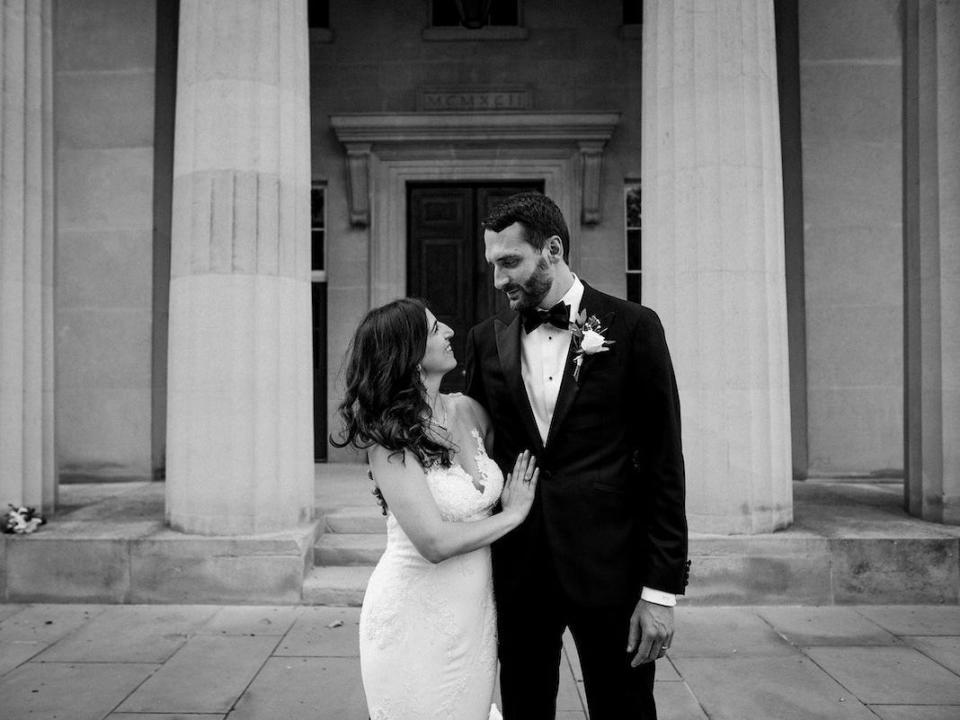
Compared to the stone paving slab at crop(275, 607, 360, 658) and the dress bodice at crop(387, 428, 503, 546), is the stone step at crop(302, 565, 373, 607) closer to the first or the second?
the stone paving slab at crop(275, 607, 360, 658)

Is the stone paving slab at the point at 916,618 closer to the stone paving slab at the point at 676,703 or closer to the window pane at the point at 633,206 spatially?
the stone paving slab at the point at 676,703

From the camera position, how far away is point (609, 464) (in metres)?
2.67

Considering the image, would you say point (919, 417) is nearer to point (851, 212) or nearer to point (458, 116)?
point (851, 212)

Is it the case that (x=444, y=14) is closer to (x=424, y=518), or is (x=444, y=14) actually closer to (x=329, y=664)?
(x=329, y=664)

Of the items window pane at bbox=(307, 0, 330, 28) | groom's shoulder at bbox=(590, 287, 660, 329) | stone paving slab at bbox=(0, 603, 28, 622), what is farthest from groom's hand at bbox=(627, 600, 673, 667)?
window pane at bbox=(307, 0, 330, 28)

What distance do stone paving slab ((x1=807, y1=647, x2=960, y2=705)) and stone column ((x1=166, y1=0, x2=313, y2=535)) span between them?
4.11 meters

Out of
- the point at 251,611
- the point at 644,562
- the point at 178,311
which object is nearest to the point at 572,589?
the point at 644,562

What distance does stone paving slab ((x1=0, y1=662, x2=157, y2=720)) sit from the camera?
419cm

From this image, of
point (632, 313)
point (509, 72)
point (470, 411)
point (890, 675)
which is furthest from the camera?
point (509, 72)

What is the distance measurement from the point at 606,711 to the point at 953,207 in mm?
6022

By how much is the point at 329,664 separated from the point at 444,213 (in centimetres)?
678

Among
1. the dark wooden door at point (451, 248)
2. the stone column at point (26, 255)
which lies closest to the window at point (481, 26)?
the dark wooden door at point (451, 248)

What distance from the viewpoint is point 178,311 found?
20.7 ft

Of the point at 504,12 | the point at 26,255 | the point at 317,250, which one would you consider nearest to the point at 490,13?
the point at 504,12
